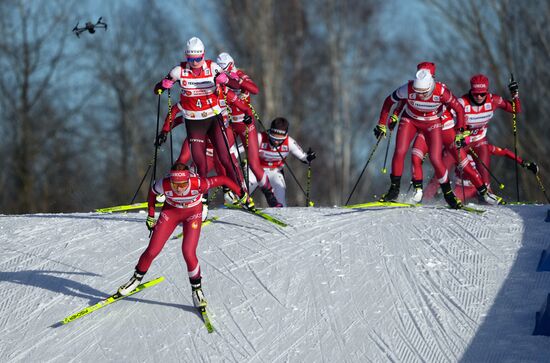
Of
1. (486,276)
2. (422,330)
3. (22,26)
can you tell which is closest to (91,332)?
(422,330)

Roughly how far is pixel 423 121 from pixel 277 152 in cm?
287

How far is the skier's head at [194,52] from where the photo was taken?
1156cm

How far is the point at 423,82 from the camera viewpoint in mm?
11977

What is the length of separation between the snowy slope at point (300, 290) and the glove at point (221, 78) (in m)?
1.80

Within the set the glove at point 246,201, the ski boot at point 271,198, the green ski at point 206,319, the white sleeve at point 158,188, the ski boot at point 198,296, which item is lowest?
the green ski at point 206,319

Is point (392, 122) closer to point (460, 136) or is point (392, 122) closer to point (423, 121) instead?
point (423, 121)

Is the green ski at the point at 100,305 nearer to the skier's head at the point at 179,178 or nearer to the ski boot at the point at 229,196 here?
the skier's head at the point at 179,178

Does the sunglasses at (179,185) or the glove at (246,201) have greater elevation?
the sunglasses at (179,185)

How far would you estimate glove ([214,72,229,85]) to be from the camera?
11695 millimetres

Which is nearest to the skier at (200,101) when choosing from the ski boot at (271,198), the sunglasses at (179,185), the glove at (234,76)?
the glove at (234,76)

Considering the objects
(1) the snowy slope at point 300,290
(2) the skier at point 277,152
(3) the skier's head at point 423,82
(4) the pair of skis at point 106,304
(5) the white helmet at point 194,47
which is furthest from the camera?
(2) the skier at point 277,152

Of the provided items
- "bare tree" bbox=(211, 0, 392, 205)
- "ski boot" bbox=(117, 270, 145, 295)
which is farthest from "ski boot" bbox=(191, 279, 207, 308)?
"bare tree" bbox=(211, 0, 392, 205)

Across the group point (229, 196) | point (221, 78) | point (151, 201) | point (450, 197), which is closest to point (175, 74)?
point (221, 78)

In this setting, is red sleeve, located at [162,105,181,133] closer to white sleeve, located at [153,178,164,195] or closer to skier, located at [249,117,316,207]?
skier, located at [249,117,316,207]
